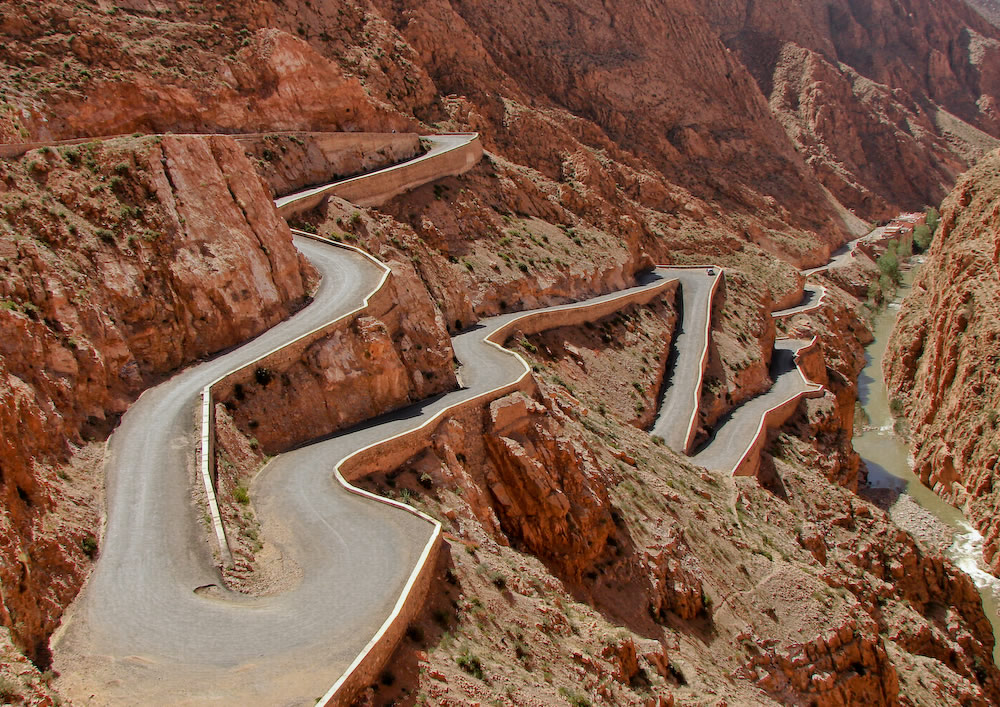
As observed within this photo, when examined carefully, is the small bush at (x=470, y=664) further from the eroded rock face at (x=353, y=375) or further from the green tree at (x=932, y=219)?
the green tree at (x=932, y=219)

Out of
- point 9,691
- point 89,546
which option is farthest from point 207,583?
point 9,691

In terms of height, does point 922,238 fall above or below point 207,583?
above

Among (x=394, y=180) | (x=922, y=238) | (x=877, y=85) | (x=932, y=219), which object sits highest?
(x=877, y=85)

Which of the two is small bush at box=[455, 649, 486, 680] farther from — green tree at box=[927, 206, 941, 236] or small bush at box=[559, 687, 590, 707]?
green tree at box=[927, 206, 941, 236]

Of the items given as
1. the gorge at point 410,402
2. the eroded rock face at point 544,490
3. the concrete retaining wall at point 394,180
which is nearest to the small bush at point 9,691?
the gorge at point 410,402

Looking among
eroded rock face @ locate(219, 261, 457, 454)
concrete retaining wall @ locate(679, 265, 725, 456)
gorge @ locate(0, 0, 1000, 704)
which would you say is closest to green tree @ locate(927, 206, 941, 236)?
gorge @ locate(0, 0, 1000, 704)

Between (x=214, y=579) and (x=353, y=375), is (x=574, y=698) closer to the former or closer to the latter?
(x=214, y=579)
